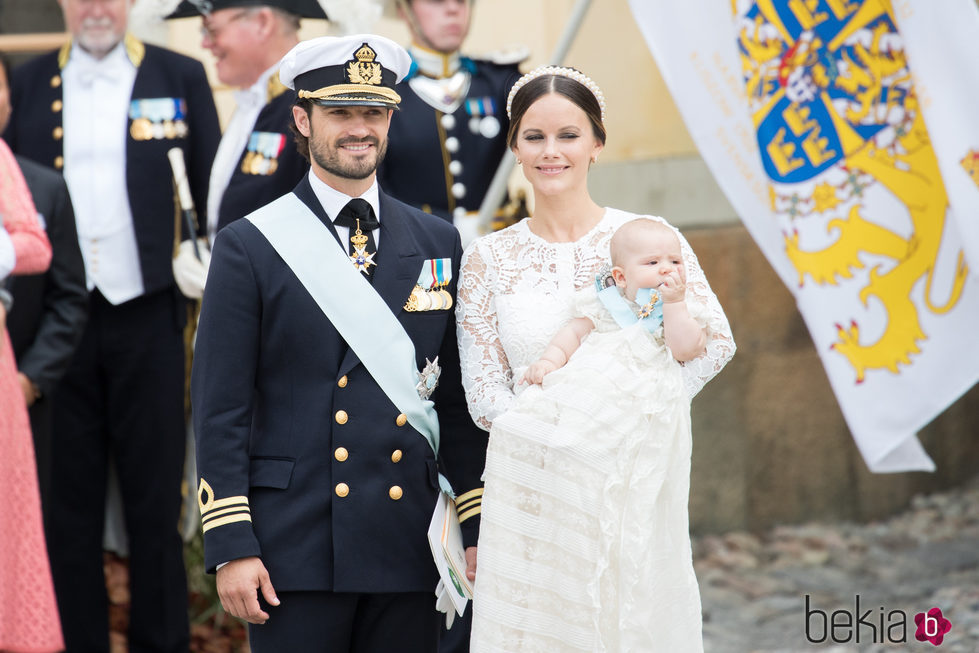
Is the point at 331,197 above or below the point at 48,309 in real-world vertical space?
above

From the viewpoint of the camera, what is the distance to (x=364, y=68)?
3.11 meters

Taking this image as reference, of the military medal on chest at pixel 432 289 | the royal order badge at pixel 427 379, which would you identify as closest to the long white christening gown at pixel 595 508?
the royal order badge at pixel 427 379

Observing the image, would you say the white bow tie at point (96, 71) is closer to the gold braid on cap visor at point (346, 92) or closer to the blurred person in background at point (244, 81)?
the blurred person in background at point (244, 81)

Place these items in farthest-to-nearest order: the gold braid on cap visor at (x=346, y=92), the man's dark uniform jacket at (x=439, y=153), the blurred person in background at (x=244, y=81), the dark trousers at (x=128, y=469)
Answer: the dark trousers at (x=128, y=469)
the man's dark uniform jacket at (x=439, y=153)
the blurred person in background at (x=244, y=81)
the gold braid on cap visor at (x=346, y=92)

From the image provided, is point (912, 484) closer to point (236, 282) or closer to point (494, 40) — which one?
point (494, 40)

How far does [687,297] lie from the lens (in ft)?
9.95

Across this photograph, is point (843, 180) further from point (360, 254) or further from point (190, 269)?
point (190, 269)

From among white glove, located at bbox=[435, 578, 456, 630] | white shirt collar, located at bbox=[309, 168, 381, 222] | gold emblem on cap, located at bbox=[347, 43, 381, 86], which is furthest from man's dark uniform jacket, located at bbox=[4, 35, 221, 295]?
white glove, located at bbox=[435, 578, 456, 630]

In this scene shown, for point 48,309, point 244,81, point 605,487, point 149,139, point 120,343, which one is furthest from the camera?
point 149,139

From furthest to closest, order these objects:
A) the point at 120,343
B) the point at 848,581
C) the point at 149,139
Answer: the point at 848,581, the point at 149,139, the point at 120,343

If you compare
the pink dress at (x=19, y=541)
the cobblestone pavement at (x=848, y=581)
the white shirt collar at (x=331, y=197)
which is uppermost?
the white shirt collar at (x=331, y=197)

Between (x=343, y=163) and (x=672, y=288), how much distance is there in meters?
0.77

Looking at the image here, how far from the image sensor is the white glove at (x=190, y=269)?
16.3ft

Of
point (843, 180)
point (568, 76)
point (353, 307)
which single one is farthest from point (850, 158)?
point (353, 307)
